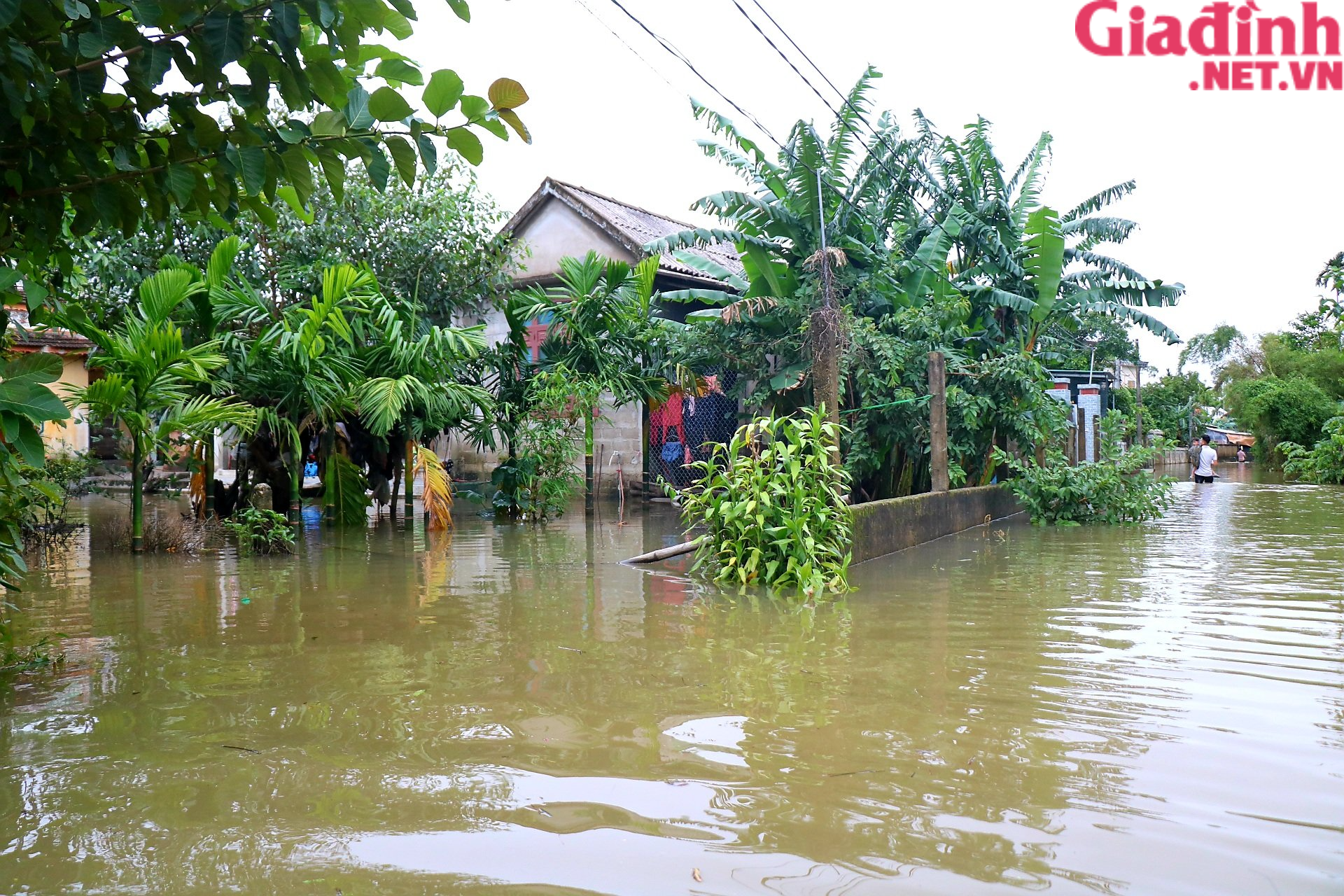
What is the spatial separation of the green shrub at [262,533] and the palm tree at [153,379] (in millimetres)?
833

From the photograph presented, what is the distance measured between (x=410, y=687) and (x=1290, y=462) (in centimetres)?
2395

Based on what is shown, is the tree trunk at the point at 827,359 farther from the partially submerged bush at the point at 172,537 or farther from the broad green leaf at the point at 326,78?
the broad green leaf at the point at 326,78

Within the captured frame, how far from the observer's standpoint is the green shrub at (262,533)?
8.78m

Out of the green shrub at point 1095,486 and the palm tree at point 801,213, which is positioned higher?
the palm tree at point 801,213

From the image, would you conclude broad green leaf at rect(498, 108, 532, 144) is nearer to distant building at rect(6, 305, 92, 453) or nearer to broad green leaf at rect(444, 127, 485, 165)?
broad green leaf at rect(444, 127, 485, 165)

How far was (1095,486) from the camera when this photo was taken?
39.3ft

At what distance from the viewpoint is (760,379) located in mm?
12805

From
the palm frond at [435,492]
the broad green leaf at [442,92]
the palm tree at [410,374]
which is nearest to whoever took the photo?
the broad green leaf at [442,92]

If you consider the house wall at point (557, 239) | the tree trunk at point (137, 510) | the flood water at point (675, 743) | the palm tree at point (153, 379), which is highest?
the house wall at point (557, 239)

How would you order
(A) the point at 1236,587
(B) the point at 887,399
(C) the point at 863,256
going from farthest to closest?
(C) the point at 863,256 < (B) the point at 887,399 < (A) the point at 1236,587

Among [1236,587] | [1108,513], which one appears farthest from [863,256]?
[1236,587]

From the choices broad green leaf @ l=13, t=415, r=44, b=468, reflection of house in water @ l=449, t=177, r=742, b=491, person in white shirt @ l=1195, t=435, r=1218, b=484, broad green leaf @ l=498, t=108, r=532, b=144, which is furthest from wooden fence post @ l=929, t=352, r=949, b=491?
person in white shirt @ l=1195, t=435, r=1218, b=484

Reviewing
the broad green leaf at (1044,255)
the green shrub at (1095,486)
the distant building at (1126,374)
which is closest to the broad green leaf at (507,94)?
the green shrub at (1095,486)

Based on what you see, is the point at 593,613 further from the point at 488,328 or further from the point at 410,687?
the point at 488,328
